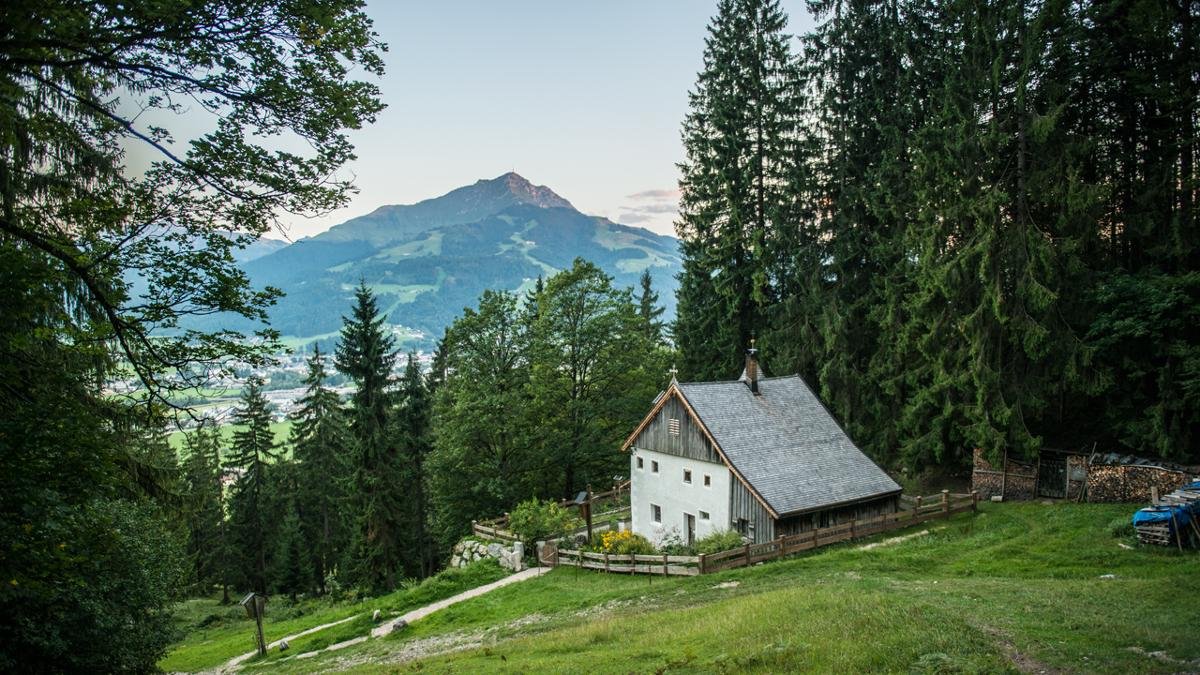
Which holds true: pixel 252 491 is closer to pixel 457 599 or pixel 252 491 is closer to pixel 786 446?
pixel 457 599

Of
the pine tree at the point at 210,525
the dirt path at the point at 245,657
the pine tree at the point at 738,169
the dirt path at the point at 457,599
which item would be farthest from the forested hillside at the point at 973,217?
the pine tree at the point at 210,525

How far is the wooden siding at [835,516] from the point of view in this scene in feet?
78.1

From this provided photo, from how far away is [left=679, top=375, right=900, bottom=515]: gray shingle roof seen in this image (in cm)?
2453

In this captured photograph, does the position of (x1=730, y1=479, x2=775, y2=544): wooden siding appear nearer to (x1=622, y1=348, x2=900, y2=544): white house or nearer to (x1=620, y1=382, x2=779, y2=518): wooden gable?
(x1=622, y1=348, x2=900, y2=544): white house

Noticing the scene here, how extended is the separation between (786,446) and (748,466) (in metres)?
2.45

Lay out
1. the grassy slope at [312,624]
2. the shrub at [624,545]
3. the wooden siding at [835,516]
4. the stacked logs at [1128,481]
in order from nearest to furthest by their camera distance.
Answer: the stacked logs at [1128,481] → the grassy slope at [312,624] → the wooden siding at [835,516] → the shrub at [624,545]

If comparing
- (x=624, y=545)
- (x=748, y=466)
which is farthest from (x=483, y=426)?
(x=748, y=466)

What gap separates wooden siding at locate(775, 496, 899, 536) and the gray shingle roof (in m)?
0.44

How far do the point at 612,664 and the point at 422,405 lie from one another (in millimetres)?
33232

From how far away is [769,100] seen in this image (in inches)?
1433

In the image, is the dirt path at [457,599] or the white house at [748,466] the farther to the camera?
the white house at [748,466]

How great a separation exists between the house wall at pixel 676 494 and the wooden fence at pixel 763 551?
269 cm

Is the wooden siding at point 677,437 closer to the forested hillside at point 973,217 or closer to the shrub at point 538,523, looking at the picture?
the shrub at point 538,523

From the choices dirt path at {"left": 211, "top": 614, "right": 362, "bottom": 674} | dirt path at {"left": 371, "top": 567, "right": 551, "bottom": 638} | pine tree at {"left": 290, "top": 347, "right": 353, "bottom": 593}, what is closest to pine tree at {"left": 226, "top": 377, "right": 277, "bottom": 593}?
pine tree at {"left": 290, "top": 347, "right": 353, "bottom": 593}
